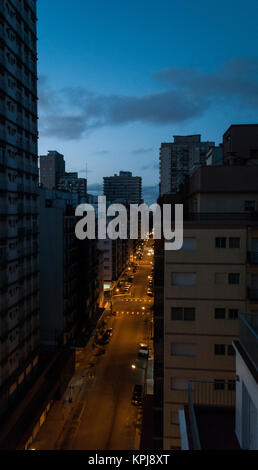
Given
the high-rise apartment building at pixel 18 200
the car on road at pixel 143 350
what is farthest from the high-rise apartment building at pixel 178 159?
the high-rise apartment building at pixel 18 200

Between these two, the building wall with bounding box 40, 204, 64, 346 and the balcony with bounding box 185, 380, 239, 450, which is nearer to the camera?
the balcony with bounding box 185, 380, 239, 450

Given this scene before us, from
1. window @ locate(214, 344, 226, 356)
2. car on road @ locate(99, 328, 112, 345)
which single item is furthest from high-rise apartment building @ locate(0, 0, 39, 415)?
car on road @ locate(99, 328, 112, 345)

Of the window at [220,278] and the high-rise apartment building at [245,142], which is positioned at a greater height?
the high-rise apartment building at [245,142]

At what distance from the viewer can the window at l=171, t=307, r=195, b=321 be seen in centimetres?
1762

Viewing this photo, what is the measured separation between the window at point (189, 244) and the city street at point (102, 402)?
44.9 ft

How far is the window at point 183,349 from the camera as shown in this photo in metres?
17.5

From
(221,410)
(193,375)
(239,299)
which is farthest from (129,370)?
(221,410)

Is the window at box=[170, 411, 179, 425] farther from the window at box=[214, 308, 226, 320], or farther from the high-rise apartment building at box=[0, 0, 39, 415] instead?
the high-rise apartment building at box=[0, 0, 39, 415]

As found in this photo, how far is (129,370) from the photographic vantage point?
3253 centimetres

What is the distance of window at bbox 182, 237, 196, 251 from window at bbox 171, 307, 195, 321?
3.14m

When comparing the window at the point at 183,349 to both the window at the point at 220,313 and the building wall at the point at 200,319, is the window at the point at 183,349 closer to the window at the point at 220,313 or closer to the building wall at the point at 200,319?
the building wall at the point at 200,319
